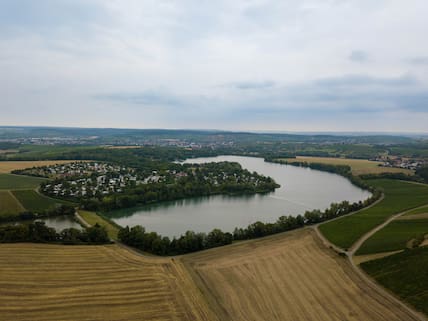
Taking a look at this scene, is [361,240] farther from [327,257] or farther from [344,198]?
[344,198]

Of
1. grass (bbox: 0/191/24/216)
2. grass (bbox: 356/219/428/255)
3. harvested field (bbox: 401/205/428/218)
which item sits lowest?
grass (bbox: 0/191/24/216)

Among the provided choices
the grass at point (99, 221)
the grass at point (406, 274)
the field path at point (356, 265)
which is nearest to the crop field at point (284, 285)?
the field path at point (356, 265)

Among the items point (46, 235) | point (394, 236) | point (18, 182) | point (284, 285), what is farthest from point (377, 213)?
point (18, 182)

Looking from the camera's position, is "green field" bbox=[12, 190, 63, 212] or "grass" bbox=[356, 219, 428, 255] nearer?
"grass" bbox=[356, 219, 428, 255]

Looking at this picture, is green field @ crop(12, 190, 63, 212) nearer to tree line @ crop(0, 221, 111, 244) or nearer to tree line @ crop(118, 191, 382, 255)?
tree line @ crop(0, 221, 111, 244)

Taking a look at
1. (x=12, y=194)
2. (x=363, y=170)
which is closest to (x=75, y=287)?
(x=12, y=194)

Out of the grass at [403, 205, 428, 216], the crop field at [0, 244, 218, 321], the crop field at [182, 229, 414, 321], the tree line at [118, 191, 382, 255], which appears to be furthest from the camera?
the grass at [403, 205, 428, 216]

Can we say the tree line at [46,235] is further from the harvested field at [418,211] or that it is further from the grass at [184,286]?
the harvested field at [418,211]

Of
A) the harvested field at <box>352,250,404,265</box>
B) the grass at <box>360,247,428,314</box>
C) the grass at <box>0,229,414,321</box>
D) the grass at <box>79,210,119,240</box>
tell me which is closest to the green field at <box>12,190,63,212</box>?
the grass at <box>79,210,119,240</box>
